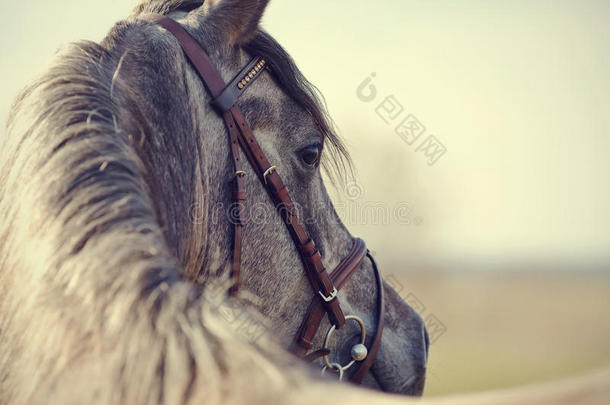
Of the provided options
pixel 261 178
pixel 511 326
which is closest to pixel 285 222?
pixel 261 178

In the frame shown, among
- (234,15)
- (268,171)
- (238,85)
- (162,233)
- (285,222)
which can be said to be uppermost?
(234,15)

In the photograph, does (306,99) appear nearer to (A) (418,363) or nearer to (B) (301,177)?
(B) (301,177)

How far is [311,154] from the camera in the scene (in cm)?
245

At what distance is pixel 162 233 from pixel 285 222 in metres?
0.98

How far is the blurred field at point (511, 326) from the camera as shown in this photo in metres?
15.7

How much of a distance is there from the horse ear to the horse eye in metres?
0.56

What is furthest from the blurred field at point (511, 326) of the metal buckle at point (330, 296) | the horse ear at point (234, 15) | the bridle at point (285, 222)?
the horse ear at point (234, 15)

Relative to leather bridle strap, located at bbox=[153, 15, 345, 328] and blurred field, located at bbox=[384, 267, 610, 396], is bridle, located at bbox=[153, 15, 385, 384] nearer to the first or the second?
leather bridle strap, located at bbox=[153, 15, 345, 328]

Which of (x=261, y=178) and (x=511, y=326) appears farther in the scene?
(x=511, y=326)

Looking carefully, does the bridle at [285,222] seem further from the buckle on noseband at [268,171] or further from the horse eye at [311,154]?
the horse eye at [311,154]

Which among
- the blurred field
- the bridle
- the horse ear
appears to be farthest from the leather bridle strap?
the blurred field

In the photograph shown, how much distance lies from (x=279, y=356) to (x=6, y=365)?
0.65 meters

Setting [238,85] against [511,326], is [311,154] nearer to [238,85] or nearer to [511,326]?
[238,85]

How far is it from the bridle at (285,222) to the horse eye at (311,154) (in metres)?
0.22
